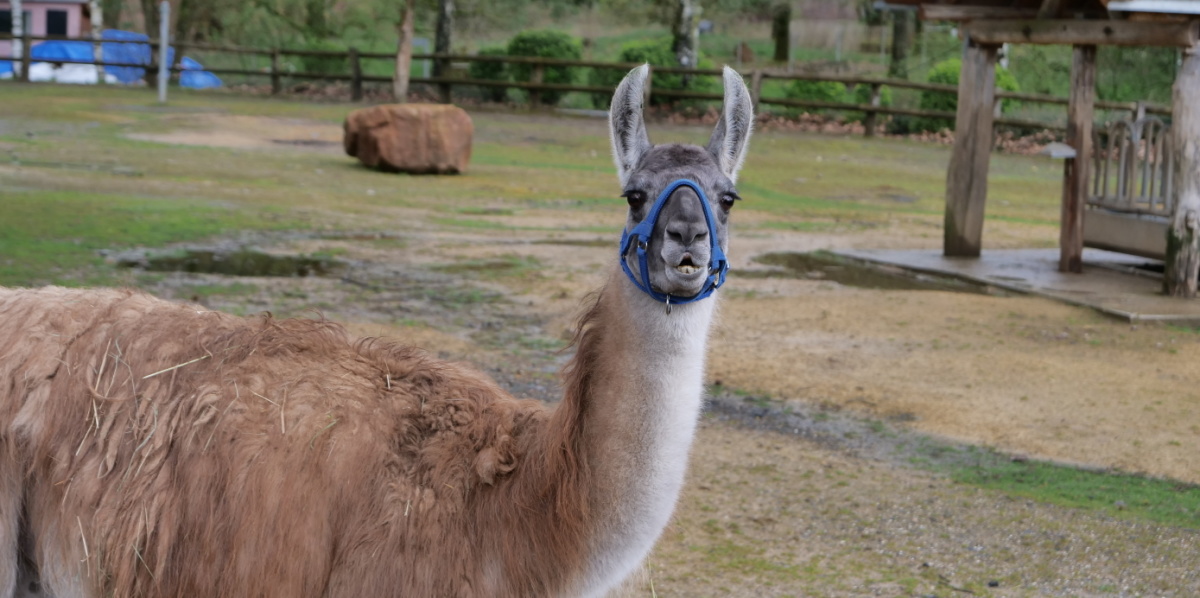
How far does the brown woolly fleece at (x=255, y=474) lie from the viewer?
326 centimetres

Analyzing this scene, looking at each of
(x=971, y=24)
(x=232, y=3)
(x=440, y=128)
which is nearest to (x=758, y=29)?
(x=232, y=3)

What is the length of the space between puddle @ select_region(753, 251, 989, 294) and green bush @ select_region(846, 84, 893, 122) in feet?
57.3

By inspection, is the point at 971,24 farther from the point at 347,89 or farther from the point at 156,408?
the point at 347,89

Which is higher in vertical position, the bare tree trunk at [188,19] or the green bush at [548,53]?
the bare tree trunk at [188,19]

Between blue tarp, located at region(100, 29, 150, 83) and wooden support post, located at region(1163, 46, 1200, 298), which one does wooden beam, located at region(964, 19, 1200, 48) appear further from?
blue tarp, located at region(100, 29, 150, 83)

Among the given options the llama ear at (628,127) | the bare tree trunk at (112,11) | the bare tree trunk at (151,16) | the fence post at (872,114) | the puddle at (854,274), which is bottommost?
the puddle at (854,274)

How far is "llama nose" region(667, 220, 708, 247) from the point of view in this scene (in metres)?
3.11

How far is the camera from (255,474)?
3301 millimetres

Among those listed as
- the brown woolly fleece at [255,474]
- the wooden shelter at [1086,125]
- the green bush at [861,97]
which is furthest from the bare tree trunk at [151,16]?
the brown woolly fleece at [255,474]

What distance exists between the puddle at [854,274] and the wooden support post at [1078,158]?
1494 mm

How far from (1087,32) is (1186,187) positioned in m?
2.00

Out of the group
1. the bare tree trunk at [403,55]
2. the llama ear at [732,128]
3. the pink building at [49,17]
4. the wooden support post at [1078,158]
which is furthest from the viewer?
the pink building at [49,17]

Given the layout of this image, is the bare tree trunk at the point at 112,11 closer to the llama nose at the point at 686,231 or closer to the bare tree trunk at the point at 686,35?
the bare tree trunk at the point at 686,35

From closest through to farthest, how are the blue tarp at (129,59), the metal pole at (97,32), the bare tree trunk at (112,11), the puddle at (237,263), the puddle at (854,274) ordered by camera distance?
the puddle at (237,263), the puddle at (854,274), the blue tarp at (129,59), the metal pole at (97,32), the bare tree trunk at (112,11)
